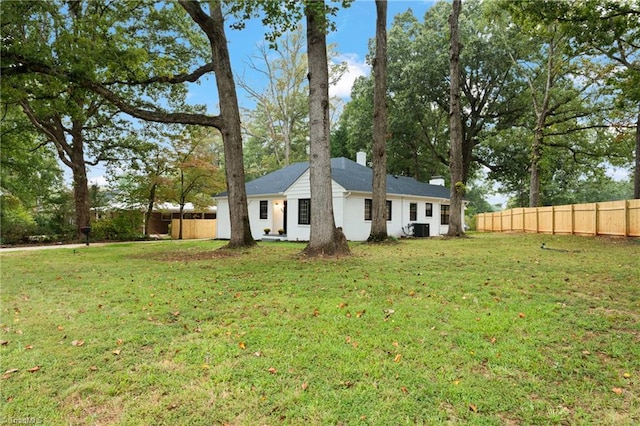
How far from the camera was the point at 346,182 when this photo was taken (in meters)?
16.6

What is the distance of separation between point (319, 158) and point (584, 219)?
13.5 meters

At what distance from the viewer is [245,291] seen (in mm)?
5352

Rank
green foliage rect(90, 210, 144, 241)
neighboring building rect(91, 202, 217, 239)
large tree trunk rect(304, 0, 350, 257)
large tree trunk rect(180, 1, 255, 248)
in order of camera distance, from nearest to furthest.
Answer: large tree trunk rect(304, 0, 350, 257) → large tree trunk rect(180, 1, 255, 248) → green foliage rect(90, 210, 144, 241) → neighboring building rect(91, 202, 217, 239)

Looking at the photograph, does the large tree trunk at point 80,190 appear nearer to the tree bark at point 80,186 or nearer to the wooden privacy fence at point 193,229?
the tree bark at point 80,186

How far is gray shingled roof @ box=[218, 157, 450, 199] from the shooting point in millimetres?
17112

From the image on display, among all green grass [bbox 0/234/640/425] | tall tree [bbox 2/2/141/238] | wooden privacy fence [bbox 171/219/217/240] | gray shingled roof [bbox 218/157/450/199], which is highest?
tall tree [bbox 2/2/141/238]

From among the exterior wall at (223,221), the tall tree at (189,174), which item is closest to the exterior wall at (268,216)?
the exterior wall at (223,221)

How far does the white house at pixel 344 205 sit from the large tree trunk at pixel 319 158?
712 cm

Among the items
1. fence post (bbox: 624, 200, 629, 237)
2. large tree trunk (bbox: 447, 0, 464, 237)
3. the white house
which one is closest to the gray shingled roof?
the white house

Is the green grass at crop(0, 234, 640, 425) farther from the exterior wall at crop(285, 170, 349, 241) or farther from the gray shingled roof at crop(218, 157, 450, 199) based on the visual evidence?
A: the gray shingled roof at crop(218, 157, 450, 199)

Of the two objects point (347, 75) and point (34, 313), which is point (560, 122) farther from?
point (34, 313)

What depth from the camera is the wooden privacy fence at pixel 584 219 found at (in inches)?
508

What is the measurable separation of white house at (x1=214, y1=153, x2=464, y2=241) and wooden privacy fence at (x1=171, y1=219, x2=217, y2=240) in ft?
14.2

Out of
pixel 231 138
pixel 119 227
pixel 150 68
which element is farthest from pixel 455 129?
pixel 119 227
